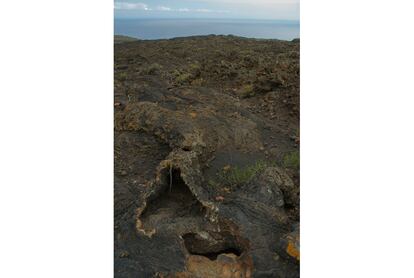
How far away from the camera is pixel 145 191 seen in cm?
434

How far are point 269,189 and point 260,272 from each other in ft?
2.42

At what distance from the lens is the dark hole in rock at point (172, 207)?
4133mm

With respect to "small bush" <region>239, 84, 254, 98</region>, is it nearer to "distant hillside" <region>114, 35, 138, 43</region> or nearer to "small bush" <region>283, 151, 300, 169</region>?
"small bush" <region>283, 151, 300, 169</region>

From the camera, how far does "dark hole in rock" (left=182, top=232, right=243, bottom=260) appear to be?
4.08 m

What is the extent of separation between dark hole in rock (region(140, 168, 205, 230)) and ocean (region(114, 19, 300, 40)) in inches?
52.9

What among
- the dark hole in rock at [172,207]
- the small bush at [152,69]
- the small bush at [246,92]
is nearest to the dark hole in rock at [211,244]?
the dark hole in rock at [172,207]

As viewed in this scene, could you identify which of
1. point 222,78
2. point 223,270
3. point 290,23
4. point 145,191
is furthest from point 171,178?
point 290,23

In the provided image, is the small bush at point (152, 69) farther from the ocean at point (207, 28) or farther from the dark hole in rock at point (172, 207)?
the dark hole in rock at point (172, 207)

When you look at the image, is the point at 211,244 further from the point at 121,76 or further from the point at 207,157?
the point at 121,76

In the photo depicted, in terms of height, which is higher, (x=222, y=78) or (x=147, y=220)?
(x=222, y=78)

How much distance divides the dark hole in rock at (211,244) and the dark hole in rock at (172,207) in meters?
0.14

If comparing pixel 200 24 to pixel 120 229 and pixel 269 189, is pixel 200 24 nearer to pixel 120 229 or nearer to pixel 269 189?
pixel 269 189

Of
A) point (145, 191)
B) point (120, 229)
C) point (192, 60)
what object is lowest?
point (120, 229)

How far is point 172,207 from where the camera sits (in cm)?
425
